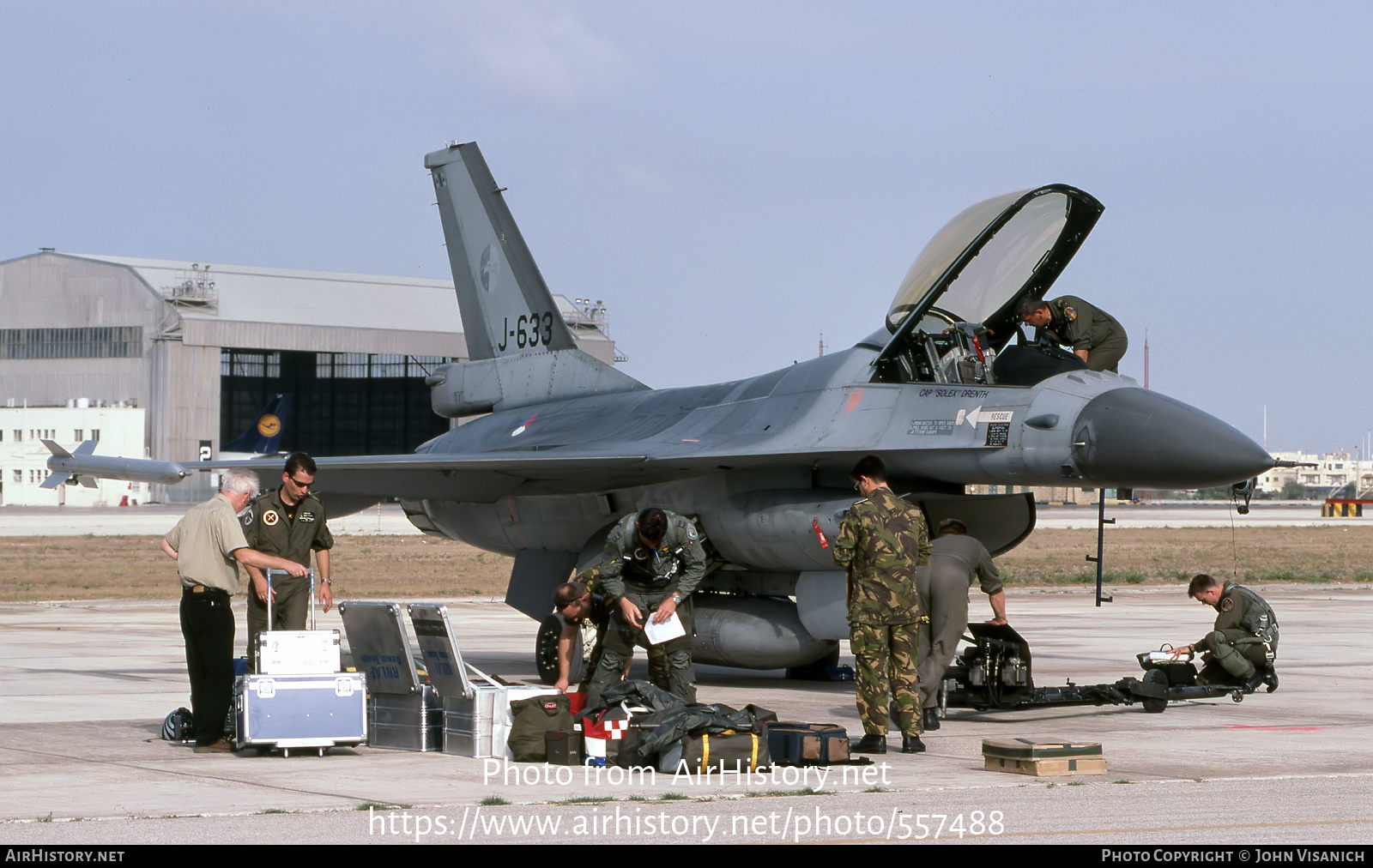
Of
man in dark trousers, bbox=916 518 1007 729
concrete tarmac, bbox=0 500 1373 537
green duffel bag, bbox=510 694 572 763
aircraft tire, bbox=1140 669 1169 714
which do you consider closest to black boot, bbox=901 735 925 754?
man in dark trousers, bbox=916 518 1007 729

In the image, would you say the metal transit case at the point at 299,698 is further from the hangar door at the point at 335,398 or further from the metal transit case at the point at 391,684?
the hangar door at the point at 335,398

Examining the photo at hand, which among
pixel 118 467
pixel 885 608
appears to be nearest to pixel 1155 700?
pixel 885 608

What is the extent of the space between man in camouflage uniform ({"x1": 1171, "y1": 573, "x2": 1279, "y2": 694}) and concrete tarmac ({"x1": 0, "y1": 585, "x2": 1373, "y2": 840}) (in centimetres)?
28

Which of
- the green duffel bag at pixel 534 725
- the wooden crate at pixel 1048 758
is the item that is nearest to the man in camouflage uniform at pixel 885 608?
the wooden crate at pixel 1048 758

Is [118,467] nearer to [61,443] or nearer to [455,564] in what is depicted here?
[455,564]

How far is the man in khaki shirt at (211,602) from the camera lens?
9.38 m

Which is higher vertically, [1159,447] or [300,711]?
[1159,447]

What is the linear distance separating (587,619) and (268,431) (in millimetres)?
52723

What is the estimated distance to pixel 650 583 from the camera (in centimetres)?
1046

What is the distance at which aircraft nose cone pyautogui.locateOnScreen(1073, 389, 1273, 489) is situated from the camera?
35.0ft

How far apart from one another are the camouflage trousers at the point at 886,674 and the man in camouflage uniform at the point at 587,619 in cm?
140

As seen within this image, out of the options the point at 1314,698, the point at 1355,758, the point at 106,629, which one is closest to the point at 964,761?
the point at 1355,758

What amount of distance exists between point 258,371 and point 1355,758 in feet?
258

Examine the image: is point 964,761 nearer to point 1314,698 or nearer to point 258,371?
point 1314,698
